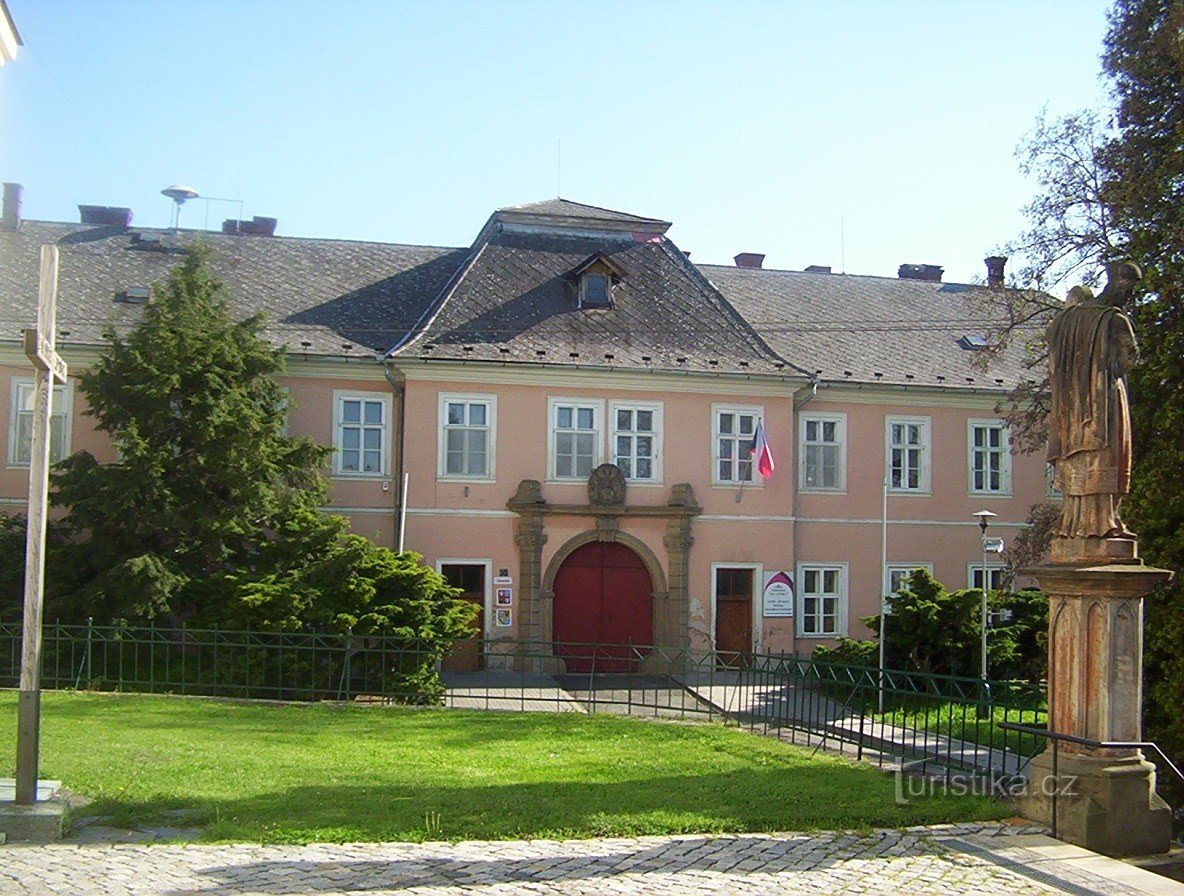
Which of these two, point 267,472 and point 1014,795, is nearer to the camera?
point 1014,795

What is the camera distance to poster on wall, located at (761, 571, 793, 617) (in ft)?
88.7

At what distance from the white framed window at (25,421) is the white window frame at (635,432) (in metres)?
10.9

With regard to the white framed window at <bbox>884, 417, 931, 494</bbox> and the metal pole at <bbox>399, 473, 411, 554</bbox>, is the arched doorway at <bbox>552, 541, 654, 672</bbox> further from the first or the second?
A: the white framed window at <bbox>884, 417, 931, 494</bbox>

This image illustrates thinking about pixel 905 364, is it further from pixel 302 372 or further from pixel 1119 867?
pixel 1119 867

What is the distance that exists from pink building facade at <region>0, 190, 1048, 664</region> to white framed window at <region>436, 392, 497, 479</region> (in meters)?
0.04

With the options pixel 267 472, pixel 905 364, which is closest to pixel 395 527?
pixel 267 472

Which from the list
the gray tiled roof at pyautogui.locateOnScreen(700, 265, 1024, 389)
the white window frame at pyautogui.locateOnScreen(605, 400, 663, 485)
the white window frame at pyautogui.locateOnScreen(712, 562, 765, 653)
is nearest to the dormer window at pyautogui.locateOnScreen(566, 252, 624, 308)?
the white window frame at pyautogui.locateOnScreen(605, 400, 663, 485)

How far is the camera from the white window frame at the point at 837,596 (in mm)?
27969

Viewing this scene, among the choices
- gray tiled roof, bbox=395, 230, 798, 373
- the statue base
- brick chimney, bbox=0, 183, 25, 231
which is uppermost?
brick chimney, bbox=0, 183, 25, 231

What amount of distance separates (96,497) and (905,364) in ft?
60.2

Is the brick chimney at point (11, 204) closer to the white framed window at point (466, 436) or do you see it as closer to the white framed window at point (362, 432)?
the white framed window at point (362, 432)

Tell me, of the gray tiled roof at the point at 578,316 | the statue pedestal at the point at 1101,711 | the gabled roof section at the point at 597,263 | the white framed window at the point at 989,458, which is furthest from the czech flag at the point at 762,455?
the statue pedestal at the point at 1101,711

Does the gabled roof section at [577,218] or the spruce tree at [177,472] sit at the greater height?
the gabled roof section at [577,218]

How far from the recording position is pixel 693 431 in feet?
88.3
